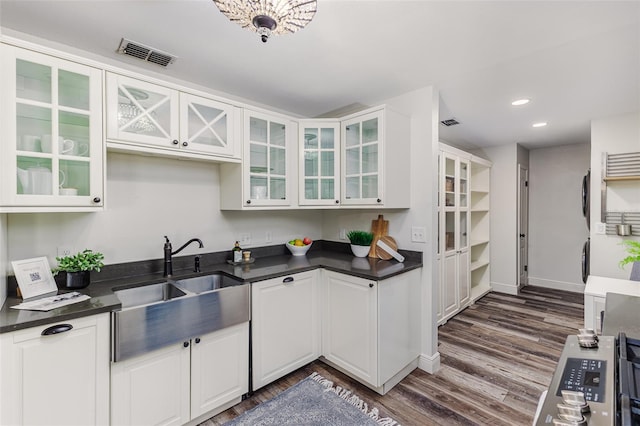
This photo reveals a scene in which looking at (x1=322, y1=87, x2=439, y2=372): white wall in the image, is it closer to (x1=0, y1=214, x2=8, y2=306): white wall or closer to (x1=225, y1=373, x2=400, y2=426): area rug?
(x1=225, y1=373, x2=400, y2=426): area rug

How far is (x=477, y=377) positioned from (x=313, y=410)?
1407 mm

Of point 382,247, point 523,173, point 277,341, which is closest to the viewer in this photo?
point 277,341

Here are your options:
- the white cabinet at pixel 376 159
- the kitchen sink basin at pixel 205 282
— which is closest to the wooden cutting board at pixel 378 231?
the white cabinet at pixel 376 159

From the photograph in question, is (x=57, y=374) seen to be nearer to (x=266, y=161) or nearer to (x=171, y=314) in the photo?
(x=171, y=314)

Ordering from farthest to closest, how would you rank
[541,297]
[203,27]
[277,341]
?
[541,297] → [277,341] → [203,27]

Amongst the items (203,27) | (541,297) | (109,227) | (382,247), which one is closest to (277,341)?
(382,247)

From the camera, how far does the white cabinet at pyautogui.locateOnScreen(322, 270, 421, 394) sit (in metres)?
2.13

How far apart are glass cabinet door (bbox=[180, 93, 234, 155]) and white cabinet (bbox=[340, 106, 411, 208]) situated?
3.51ft

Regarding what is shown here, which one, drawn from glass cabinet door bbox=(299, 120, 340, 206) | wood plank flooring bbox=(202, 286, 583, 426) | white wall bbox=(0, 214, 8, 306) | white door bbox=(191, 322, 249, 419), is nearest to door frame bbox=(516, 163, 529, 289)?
wood plank flooring bbox=(202, 286, 583, 426)

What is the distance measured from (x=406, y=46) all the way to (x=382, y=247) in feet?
5.20

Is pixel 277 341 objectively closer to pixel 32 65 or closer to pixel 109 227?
pixel 109 227

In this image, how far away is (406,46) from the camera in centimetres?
188

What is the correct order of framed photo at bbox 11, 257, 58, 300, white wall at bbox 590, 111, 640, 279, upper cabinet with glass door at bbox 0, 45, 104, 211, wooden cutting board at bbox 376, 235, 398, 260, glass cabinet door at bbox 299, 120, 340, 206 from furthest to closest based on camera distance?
white wall at bbox 590, 111, 640, 279, glass cabinet door at bbox 299, 120, 340, 206, wooden cutting board at bbox 376, 235, 398, 260, framed photo at bbox 11, 257, 58, 300, upper cabinet with glass door at bbox 0, 45, 104, 211

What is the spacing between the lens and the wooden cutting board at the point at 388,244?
265 cm
